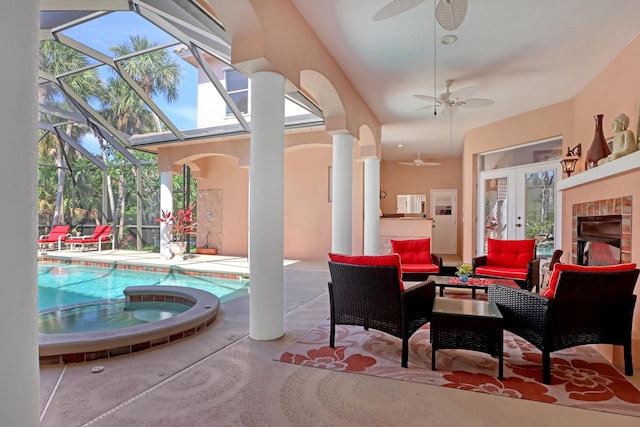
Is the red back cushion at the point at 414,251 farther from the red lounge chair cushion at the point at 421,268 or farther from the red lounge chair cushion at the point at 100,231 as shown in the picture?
the red lounge chair cushion at the point at 100,231

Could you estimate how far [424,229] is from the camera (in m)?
8.15

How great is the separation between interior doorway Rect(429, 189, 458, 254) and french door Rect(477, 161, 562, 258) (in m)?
3.58

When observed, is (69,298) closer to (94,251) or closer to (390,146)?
(94,251)

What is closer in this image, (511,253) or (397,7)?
(397,7)

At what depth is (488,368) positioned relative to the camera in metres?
2.78

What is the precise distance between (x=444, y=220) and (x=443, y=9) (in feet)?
32.7

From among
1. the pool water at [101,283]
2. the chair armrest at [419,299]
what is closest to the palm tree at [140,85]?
the pool water at [101,283]

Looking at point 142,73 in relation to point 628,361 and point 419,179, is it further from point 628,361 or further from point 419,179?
point 419,179

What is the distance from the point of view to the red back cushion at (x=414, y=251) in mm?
5629

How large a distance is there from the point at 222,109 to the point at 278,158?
568 centimetres

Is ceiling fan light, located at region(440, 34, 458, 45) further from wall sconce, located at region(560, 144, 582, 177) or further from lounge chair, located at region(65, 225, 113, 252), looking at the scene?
lounge chair, located at region(65, 225, 113, 252)

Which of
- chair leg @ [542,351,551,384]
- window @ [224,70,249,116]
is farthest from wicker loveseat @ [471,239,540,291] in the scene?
window @ [224,70,249,116]

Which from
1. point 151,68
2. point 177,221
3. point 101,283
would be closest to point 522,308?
point 101,283

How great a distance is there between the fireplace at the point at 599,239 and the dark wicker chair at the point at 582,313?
1475 millimetres
